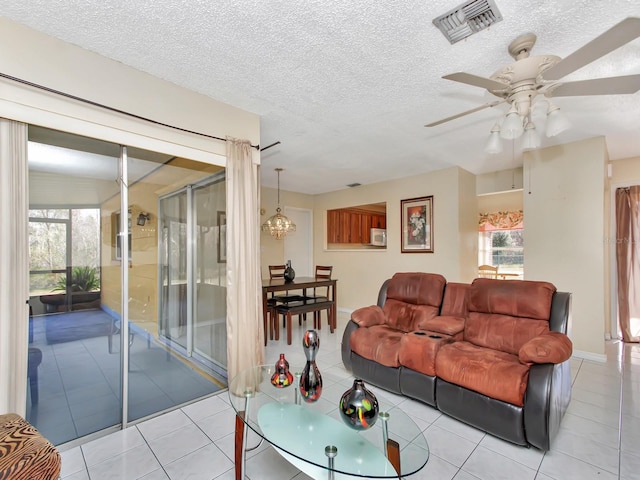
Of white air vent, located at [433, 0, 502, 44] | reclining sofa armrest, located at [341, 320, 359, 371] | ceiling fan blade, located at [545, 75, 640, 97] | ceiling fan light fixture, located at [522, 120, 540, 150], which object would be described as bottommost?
reclining sofa armrest, located at [341, 320, 359, 371]

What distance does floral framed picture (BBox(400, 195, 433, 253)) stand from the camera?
5.07 m

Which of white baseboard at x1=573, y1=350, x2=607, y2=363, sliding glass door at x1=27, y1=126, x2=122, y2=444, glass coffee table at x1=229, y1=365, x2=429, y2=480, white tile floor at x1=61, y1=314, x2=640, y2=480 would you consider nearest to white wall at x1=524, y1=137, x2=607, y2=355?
white baseboard at x1=573, y1=350, x2=607, y2=363

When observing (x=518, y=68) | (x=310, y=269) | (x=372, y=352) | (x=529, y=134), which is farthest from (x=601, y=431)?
(x=310, y=269)

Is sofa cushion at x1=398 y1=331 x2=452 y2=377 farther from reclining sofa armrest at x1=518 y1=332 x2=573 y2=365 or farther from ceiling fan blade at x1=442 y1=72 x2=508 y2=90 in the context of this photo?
ceiling fan blade at x1=442 y1=72 x2=508 y2=90

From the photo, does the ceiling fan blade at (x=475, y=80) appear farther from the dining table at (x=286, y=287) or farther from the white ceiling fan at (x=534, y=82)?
the dining table at (x=286, y=287)

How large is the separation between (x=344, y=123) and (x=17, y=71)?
8.23ft

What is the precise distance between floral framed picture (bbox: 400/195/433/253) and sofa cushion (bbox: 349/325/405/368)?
2.47m

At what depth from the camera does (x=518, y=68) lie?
5.73ft

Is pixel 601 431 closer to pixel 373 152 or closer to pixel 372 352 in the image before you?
pixel 372 352

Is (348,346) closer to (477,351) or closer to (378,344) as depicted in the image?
Result: (378,344)

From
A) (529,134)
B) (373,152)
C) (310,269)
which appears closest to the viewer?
(529,134)

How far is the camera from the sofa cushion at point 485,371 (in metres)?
1.94

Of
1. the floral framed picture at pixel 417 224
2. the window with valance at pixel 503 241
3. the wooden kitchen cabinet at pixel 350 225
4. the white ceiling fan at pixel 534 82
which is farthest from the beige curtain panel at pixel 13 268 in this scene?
the window with valance at pixel 503 241

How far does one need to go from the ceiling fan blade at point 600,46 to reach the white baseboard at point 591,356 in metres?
3.43
